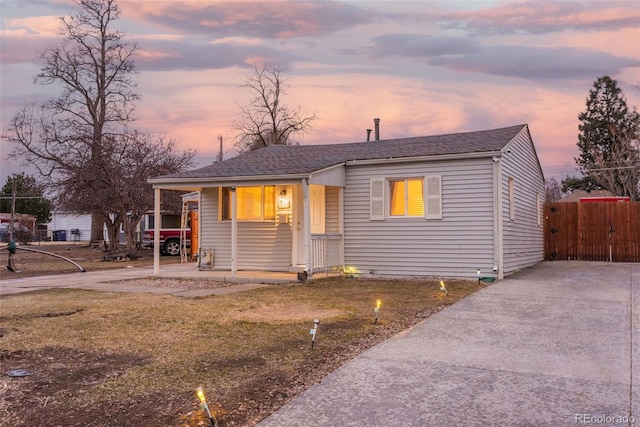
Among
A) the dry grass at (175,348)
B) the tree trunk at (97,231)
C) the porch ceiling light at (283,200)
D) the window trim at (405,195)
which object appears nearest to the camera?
the dry grass at (175,348)

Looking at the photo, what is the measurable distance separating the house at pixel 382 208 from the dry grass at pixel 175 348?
101 inches

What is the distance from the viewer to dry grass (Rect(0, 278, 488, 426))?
3579 mm

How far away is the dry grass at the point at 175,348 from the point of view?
3.58 meters

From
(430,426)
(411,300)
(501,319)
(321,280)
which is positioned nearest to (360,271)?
(321,280)

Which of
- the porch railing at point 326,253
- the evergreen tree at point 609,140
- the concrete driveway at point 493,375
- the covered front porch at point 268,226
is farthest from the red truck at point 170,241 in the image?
the evergreen tree at point 609,140

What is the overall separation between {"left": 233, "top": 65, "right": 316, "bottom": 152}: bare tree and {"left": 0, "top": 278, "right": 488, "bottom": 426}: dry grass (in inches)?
1038

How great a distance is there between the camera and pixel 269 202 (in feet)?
43.6

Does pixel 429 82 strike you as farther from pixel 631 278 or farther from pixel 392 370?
pixel 392 370

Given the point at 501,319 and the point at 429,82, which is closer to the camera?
the point at 501,319

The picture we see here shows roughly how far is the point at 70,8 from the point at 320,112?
1574 centimetres

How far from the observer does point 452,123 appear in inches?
973

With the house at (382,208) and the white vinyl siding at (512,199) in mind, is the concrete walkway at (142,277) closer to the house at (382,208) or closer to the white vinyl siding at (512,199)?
the house at (382,208)

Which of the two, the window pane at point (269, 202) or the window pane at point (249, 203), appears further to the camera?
the window pane at point (249, 203)

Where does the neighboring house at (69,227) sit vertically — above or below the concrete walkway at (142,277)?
above
